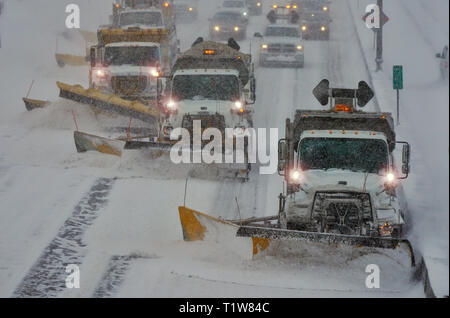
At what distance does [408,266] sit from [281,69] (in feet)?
63.6

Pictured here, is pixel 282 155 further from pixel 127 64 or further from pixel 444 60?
pixel 444 60

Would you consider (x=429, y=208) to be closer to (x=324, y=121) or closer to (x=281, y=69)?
(x=324, y=121)

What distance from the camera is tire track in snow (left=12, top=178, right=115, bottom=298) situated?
10.3 meters

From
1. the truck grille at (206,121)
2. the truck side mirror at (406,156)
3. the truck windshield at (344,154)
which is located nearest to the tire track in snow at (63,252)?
the truck grille at (206,121)

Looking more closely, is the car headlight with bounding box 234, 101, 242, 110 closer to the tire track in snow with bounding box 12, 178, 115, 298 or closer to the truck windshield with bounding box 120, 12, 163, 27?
the tire track in snow with bounding box 12, 178, 115, 298

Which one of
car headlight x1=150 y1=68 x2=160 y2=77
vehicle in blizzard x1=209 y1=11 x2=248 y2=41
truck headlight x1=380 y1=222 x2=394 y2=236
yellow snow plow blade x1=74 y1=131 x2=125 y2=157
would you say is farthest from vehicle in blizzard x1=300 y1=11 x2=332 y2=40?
truck headlight x1=380 y1=222 x2=394 y2=236

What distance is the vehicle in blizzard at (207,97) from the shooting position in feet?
55.2

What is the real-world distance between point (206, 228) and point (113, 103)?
367 inches

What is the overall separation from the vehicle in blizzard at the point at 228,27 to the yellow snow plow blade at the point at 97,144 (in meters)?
19.1

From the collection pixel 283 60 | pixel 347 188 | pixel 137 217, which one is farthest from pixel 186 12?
pixel 347 188

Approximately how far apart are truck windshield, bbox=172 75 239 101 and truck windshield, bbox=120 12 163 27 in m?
12.0

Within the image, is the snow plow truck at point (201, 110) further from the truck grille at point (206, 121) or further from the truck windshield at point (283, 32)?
the truck windshield at point (283, 32)

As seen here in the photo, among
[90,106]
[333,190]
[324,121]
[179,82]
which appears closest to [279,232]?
[333,190]

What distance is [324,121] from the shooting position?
41.4 ft
